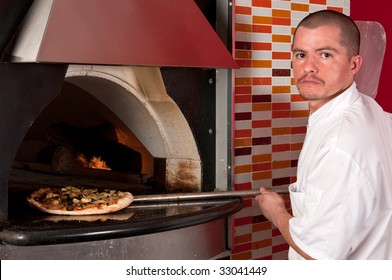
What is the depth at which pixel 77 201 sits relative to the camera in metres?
2.54

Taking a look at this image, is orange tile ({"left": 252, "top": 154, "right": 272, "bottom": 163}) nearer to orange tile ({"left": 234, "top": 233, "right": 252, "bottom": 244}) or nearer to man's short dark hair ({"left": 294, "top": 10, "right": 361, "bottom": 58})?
orange tile ({"left": 234, "top": 233, "right": 252, "bottom": 244})

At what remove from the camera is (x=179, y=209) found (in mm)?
2582

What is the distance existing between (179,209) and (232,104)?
0.63 m

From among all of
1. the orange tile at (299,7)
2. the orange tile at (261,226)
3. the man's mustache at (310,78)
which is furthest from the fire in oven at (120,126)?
the man's mustache at (310,78)

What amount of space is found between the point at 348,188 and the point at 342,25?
1.85 ft

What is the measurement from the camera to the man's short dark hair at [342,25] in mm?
2016

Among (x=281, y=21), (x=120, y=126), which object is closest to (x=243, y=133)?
(x=281, y=21)

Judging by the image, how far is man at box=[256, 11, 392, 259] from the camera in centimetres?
180

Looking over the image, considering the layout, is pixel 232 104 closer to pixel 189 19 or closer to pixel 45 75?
pixel 189 19

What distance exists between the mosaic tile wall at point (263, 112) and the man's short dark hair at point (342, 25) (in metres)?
0.94

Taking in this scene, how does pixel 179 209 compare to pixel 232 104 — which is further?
pixel 232 104

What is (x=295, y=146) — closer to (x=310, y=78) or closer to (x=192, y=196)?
(x=192, y=196)
